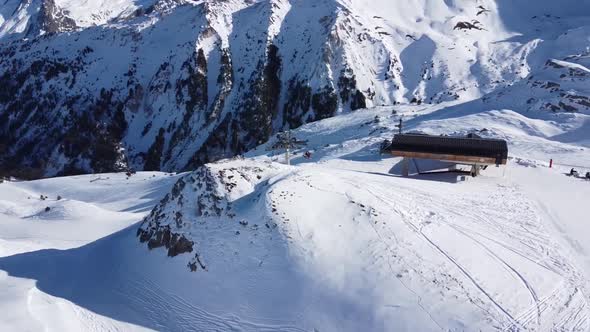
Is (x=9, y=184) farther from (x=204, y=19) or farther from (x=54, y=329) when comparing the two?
(x=204, y=19)

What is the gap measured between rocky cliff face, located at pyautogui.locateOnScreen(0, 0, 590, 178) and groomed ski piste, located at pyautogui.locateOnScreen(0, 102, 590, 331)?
62.4 meters

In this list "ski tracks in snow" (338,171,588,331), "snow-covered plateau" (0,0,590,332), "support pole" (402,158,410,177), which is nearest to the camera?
"ski tracks in snow" (338,171,588,331)

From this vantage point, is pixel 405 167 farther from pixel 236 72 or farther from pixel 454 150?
pixel 236 72

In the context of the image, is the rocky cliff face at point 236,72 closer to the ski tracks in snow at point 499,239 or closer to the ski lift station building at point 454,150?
the ski lift station building at point 454,150

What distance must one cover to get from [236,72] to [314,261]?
279 ft

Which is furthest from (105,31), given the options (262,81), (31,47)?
(262,81)

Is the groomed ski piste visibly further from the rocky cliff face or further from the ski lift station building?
the rocky cliff face

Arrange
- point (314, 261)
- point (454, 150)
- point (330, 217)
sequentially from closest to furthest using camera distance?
1. point (314, 261)
2. point (330, 217)
3. point (454, 150)

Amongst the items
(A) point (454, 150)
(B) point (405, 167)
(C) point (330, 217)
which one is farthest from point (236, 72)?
(C) point (330, 217)

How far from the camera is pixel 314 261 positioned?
1675 cm

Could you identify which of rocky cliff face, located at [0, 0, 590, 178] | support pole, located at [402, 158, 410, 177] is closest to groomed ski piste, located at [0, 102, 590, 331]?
support pole, located at [402, 158, 410, 177]

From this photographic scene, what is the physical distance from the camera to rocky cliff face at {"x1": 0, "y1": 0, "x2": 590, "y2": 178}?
90.6m

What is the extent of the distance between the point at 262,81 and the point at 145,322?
264 feet

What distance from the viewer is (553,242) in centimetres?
1888
